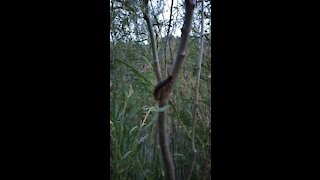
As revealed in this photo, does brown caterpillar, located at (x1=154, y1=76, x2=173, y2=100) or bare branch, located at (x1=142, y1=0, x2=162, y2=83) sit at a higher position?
bare branch, located at (x1=142, y1=0, x2=162, y2=83)

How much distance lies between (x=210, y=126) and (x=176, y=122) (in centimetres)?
12

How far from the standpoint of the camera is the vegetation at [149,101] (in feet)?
3.80

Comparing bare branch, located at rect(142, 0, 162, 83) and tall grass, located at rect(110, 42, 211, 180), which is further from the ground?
bare branch, located at rect(142, 0, 162, 83)

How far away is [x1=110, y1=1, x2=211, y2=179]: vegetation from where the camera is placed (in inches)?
45.6

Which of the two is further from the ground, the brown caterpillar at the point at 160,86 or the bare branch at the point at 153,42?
the bare branch at the point at 153,42

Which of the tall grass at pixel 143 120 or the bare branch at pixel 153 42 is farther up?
the bare branch at pixel 153 42
